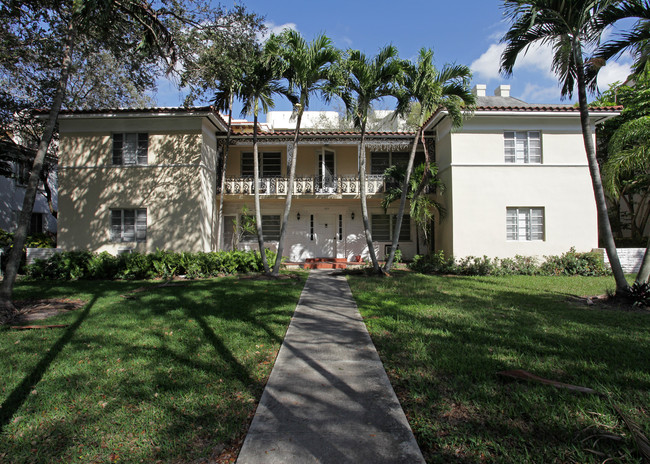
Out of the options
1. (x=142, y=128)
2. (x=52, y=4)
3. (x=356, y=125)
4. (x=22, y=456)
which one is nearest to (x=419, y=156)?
(x=356, y=125)

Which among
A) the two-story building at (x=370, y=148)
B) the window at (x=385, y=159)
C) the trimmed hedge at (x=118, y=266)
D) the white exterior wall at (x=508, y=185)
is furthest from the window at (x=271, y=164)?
the white exterior wall at (x=508, y=185)

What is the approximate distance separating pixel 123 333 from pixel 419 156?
15.0 metres

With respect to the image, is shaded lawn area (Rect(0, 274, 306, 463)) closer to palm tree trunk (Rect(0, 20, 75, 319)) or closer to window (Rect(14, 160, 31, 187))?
palm tree trunk (Rect(0, 20, 75, 319))

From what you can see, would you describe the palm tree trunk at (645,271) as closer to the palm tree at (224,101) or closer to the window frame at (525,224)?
the window frame at (525,224)

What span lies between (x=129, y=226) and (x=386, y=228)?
10.9 meters

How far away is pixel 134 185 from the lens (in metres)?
14.2

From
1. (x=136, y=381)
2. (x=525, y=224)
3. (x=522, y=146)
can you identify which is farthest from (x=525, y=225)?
(x=136, y=381)

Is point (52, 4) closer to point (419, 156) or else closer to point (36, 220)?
point (419, 156)

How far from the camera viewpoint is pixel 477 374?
12.9 ft

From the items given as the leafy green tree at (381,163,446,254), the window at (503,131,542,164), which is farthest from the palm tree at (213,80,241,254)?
the window at (503,131,542,164)

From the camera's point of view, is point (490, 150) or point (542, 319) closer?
point (542, 319)

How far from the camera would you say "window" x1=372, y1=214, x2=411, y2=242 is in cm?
1714

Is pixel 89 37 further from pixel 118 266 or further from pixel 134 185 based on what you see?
pixel 118 266

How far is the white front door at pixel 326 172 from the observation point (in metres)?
16.4
